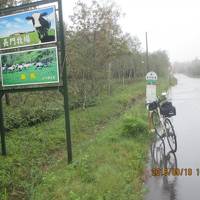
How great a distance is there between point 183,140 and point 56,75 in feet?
15.7

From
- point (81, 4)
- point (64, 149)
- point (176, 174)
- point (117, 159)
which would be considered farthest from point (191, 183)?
point (81, 4)

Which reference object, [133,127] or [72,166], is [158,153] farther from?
[72,166]

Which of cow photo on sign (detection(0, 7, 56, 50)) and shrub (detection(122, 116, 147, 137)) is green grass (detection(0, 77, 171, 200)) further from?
cow photo on sign (detection(0, 7, 56, 50))

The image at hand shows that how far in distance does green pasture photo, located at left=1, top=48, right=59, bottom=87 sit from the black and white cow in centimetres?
25

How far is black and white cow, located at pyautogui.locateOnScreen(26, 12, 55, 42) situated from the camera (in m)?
6.83

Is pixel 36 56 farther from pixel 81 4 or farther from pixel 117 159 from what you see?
pixel 81 4

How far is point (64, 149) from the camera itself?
895 cm

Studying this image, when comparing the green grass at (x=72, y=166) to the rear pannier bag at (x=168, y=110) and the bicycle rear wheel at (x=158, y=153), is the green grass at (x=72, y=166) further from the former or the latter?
the rear pannier bag at (x=168, y=110)

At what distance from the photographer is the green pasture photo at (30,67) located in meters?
6.89

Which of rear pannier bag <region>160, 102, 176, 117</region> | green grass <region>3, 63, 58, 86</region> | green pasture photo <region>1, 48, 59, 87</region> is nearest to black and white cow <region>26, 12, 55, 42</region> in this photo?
green pasture photo <region>1, 48, 59, 87</region>
